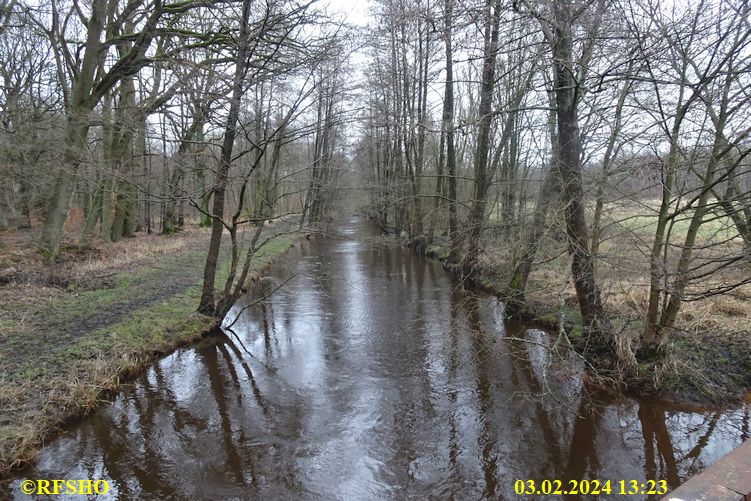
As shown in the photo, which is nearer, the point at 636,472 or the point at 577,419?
the point at 636,472

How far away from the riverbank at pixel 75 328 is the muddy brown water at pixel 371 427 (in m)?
0.36

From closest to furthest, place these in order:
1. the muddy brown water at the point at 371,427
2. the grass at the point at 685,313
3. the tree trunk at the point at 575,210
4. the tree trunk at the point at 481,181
Result: 1. the muddy brown water at the point at 371,427
2. the grass at the point at 685,313
3. the tree trunk at the point at 575,210
4. the tree trunk at the point at 481,181

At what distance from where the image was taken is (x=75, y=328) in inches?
301

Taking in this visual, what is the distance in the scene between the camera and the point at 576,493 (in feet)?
14.2

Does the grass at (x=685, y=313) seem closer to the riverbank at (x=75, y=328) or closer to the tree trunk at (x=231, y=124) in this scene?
the tree trunk at (x=231, y=124)

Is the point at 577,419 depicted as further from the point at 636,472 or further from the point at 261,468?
the point at 261,468

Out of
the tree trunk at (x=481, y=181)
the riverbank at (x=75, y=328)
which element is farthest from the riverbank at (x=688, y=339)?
the riverbank at (x=75, y=328)

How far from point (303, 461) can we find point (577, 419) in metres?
3.62

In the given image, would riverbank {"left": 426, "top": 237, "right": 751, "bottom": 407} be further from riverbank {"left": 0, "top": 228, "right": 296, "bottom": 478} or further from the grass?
riverbank {"left": 0, "top": 228, "right": 296, "bottom": 478}

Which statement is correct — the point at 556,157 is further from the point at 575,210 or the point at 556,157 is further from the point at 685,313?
the point at 685,313

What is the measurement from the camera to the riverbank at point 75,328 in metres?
5.32

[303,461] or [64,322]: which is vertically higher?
[64,322]

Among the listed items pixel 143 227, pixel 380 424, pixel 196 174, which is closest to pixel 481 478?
pixel 380 424

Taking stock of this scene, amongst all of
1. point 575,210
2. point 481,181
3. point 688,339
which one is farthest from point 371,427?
point 481,181
